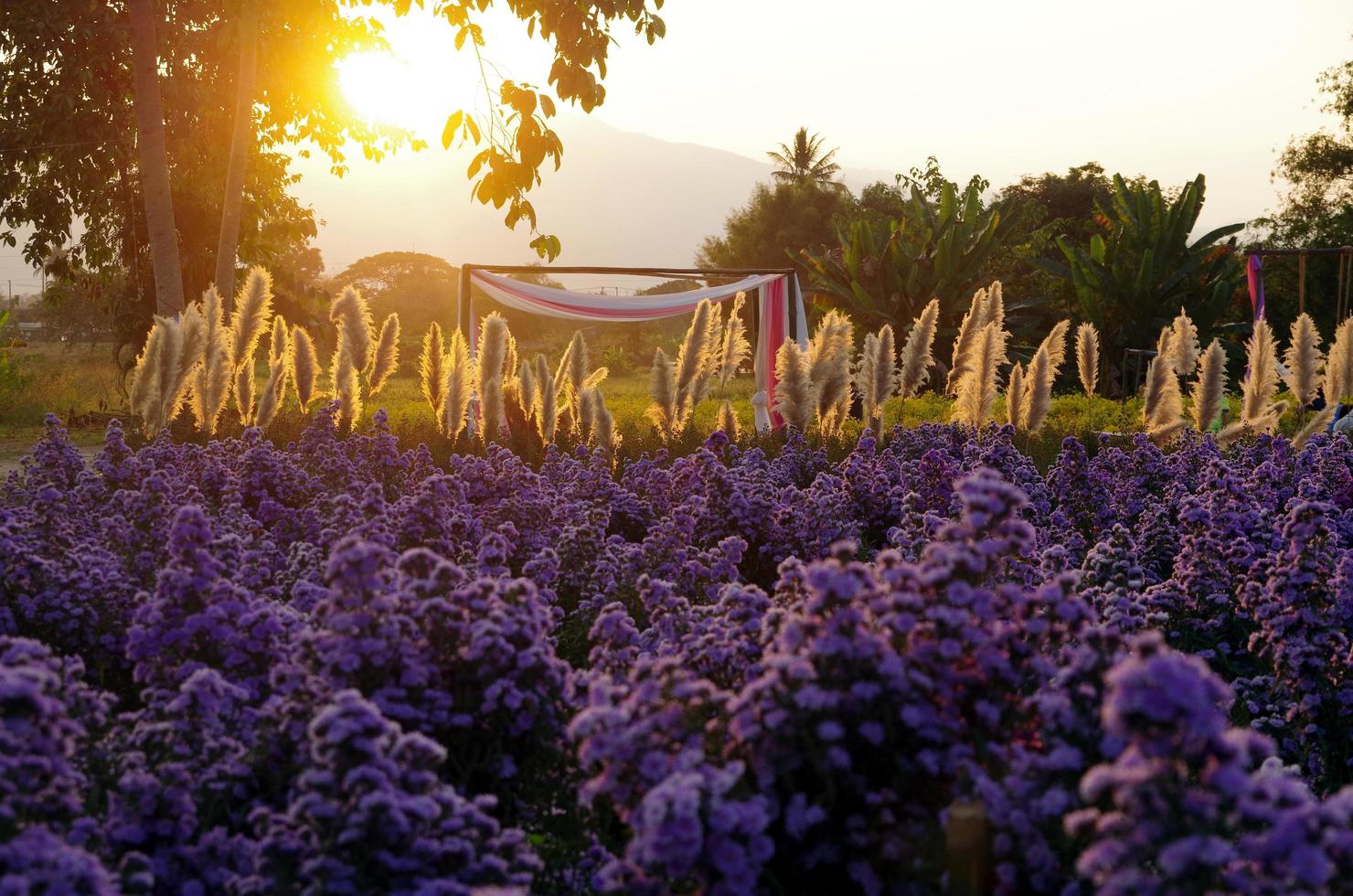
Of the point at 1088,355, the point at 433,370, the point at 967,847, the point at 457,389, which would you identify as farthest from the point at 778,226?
the point at 967,847

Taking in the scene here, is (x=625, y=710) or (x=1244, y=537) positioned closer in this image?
(x=625, y=710)

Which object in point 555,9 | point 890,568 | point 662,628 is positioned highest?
point 555,9

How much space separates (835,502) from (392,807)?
4.30 meters

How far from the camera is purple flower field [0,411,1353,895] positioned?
199cm

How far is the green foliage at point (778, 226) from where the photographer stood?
173 feet

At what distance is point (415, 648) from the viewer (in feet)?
9.41

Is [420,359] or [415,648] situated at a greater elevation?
[420,359]

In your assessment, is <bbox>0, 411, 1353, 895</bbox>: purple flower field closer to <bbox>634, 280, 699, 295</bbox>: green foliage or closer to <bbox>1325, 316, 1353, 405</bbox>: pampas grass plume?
<bbox>1325, 316, 1353, 405</bbox>: pampas grass plume

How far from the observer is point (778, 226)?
53.7 meters

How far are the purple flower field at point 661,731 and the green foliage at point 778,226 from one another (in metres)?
48.4

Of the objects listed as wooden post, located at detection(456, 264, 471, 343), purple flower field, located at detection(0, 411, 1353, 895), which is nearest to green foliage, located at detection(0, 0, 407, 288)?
wooden post, located at detection(456, 264, 471, 343)

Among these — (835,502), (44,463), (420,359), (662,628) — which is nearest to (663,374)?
(420,359)

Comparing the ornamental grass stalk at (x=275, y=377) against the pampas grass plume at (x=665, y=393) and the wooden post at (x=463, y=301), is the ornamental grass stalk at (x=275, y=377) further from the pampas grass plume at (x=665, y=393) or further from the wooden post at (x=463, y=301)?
the pampas grass plume at (x=665, y=393)

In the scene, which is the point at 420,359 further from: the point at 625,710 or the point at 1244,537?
the point at 625,710
